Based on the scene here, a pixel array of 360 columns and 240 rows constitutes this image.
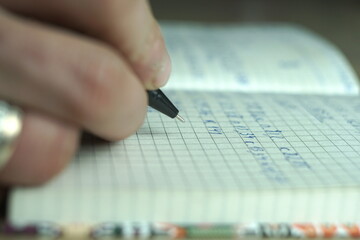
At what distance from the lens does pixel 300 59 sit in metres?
0.87

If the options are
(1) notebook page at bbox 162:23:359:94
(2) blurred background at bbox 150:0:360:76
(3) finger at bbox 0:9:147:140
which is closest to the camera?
(3) finger at bbox 0:9:147:140

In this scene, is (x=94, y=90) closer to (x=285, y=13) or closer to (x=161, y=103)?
(x=161, y=103)

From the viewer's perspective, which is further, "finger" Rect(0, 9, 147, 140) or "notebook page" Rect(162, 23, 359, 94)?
"notebook page" Rect(162, 23, 359, 94)

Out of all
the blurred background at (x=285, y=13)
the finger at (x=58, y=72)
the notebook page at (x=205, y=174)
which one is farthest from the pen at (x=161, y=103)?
the blurred background at (x=285, y=13)

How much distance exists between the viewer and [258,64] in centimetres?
84

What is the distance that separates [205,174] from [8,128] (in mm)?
147

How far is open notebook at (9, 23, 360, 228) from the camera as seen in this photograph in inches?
17.1

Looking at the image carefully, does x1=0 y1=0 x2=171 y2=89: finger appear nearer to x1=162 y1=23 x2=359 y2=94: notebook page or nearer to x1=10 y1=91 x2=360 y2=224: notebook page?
x1=10 y1=91 x2=360 y2=224: notebook page

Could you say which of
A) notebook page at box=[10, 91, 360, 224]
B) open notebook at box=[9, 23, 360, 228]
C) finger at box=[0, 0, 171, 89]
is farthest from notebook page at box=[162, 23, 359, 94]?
finger at box=[0, 0, 171, 89]

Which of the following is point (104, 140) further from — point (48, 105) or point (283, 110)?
point (283, 110)

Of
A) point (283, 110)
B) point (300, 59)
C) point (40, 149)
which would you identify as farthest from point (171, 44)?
point (40, 149)

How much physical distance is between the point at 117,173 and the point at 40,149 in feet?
0.22

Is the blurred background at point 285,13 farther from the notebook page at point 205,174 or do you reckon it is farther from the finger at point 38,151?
the finger at point 38,151

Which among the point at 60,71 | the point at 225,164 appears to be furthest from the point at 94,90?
the point at 225,164
